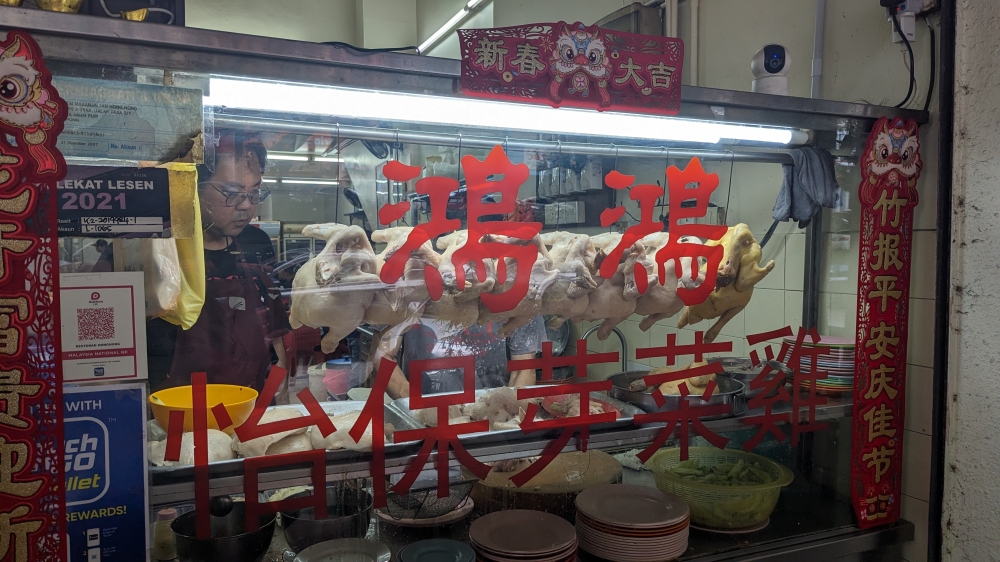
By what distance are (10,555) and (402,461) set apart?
2.91 ft

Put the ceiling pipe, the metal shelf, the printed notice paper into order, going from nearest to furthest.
A: the printed notice paper → the metal shelf → the ceiling pipe

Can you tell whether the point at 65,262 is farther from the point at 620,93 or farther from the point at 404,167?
the point at 620,93

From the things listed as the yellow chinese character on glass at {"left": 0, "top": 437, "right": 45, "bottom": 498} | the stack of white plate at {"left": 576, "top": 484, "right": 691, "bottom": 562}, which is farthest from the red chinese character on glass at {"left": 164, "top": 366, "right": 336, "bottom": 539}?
the stack of white plate at {"left": 576, "top": 484, "right": 691, "bottom": 562}

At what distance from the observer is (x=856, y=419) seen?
2.35 meters

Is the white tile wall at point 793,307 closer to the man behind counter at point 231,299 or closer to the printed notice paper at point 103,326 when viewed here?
the man behind counter at point 231,299

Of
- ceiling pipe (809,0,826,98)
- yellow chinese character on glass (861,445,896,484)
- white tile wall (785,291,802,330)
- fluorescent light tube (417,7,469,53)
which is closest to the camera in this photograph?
yellow chinese character on glass (861,445,896,484)

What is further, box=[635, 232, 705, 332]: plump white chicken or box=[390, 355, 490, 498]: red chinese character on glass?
box=[635, 232, 705, 332]: plump white chicken

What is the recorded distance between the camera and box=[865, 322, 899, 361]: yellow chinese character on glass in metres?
2.33

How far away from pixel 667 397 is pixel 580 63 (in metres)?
1.12

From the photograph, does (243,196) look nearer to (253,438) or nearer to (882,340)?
(253,438)

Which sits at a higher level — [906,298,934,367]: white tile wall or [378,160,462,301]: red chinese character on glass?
[378,160,462,301]: red chinese character on glass

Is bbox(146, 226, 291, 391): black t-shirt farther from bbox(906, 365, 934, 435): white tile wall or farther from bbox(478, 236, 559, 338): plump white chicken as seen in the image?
bbox(906, 365, 934, 435): white tile wall

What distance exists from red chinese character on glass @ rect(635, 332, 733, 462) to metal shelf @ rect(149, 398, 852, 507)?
1.3 inches

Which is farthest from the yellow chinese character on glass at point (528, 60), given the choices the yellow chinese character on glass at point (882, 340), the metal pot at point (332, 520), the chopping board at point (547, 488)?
the yellow chinese character on glass at point (882, 340)
